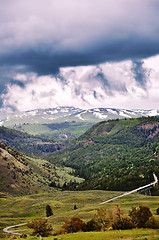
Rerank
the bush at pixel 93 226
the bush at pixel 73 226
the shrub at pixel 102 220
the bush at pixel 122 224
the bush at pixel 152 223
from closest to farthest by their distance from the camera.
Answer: the bush at pixel 152 223 → the bush at pixel 122 224 → the bush at pixel 73 226 → the bush at pixel 93 226 → the shrub at pixel 102 220

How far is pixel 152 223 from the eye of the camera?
2199 inches

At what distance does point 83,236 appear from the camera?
5009cm

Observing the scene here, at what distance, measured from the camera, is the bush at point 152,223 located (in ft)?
181

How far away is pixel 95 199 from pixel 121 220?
338 ft

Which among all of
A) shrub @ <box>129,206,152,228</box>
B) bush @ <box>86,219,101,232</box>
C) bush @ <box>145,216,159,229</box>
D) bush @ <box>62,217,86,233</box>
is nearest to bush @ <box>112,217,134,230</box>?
shrub @ <box>129,206,152,228</box>

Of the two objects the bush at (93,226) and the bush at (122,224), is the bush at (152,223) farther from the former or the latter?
the bush at (93,226)

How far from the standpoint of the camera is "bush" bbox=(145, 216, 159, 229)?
5531 centimetres

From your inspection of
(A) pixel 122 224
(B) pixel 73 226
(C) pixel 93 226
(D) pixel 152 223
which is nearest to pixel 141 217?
(D) pixel 152 223

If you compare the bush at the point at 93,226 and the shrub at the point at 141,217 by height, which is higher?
the shrub at the point at 141,217

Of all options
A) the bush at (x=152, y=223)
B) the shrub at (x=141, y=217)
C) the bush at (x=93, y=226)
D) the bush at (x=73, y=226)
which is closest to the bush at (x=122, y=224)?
the shrub at (x=141, y=217)

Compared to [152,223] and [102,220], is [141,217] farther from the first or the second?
[102,220]

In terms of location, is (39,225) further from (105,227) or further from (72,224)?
(105,227)

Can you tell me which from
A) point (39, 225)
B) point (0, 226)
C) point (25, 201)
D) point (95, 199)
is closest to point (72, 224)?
point (39, 225)

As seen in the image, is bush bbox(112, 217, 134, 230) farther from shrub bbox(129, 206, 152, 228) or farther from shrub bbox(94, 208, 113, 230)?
shrub bbox(94, 208, 113, 230)
